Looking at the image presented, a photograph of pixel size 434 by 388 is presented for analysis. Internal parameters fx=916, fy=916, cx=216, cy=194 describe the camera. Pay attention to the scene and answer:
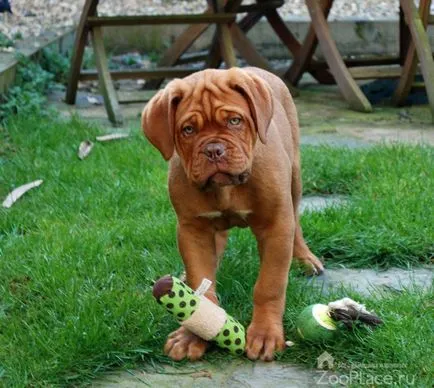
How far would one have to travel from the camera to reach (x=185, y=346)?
3037 mm

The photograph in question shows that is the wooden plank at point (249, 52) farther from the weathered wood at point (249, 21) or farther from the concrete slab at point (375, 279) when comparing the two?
the concrete slab at point (375, 279)

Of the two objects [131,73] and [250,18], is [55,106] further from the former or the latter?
[250,18]

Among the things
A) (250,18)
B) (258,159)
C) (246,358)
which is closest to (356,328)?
(246,358)

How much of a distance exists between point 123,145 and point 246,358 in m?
3.11

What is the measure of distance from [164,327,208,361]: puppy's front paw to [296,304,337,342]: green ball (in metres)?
0.33

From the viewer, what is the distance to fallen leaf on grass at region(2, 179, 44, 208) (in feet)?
15.9

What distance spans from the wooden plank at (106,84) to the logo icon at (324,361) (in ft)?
13.8

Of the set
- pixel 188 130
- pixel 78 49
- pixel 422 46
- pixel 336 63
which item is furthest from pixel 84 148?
pixel 188 130

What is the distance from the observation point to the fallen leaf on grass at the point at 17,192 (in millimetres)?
4840

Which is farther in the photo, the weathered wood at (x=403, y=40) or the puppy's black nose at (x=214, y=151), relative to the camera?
the weathered wood at (x=403, y=40)

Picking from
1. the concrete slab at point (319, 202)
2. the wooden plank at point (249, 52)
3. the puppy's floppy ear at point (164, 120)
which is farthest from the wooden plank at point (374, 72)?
the puppy's floppy ear at point (164, 120)

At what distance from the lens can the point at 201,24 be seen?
795cm

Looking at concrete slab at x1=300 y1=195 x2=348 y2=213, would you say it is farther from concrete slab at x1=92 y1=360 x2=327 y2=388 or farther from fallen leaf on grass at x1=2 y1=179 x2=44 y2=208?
concrete slab at x1=92 y1=360 x2=327 y2=388

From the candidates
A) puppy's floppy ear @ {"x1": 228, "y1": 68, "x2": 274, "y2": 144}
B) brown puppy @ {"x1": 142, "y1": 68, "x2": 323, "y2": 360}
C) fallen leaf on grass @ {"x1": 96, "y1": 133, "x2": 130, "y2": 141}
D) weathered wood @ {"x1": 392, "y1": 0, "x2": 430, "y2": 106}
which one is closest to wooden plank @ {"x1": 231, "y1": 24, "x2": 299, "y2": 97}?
weathered wood @ {"x1": 392, "y1": 0, "x2": 430, "y2": 106}
